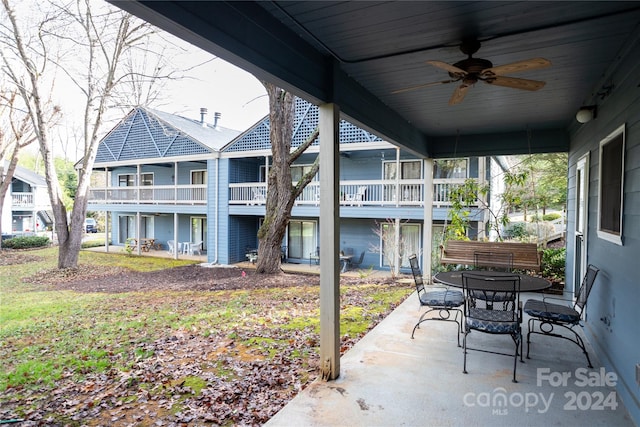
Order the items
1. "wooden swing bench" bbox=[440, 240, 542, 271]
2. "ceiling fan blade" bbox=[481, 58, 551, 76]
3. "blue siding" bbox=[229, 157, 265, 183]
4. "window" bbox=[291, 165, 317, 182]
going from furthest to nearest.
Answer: "blue siding" bbox=[229, 157, 265, 183] → "window" bbox=[291, 165, 317, 182] → "wooden swing bench" bbox=[440, 240, 542, 271] → "ceiling fan blade" bbox=[481, 58, 551, 76]

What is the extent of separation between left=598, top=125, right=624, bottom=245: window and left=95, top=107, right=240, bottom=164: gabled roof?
1258cm

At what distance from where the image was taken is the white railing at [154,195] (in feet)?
48.9

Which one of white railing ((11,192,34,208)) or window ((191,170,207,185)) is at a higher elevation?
window ((191,170,207,185))

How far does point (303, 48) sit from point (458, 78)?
1452 mm

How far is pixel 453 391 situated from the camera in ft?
10.7

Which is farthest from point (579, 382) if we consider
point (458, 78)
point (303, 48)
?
point (303, 48)

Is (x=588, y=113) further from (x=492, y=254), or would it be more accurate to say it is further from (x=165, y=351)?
(x=165, y=351)

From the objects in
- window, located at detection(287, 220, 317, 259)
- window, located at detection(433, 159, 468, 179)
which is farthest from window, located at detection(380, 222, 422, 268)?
window, located at detection(287, 220, 317, 259)

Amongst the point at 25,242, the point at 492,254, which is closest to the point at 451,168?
the point at 492,254

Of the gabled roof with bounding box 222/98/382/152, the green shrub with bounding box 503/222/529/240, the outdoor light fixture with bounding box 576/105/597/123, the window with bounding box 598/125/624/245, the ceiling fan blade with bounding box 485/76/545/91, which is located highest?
the gabled roof with bounding box 222/98/382/152

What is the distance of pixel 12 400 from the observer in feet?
11.9

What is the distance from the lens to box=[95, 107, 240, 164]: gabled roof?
14867 millimetres

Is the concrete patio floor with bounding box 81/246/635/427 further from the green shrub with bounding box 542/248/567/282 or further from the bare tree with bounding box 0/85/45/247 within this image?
the bare tree with bounding box 0/85/45/247

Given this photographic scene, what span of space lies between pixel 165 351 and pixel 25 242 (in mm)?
18470
